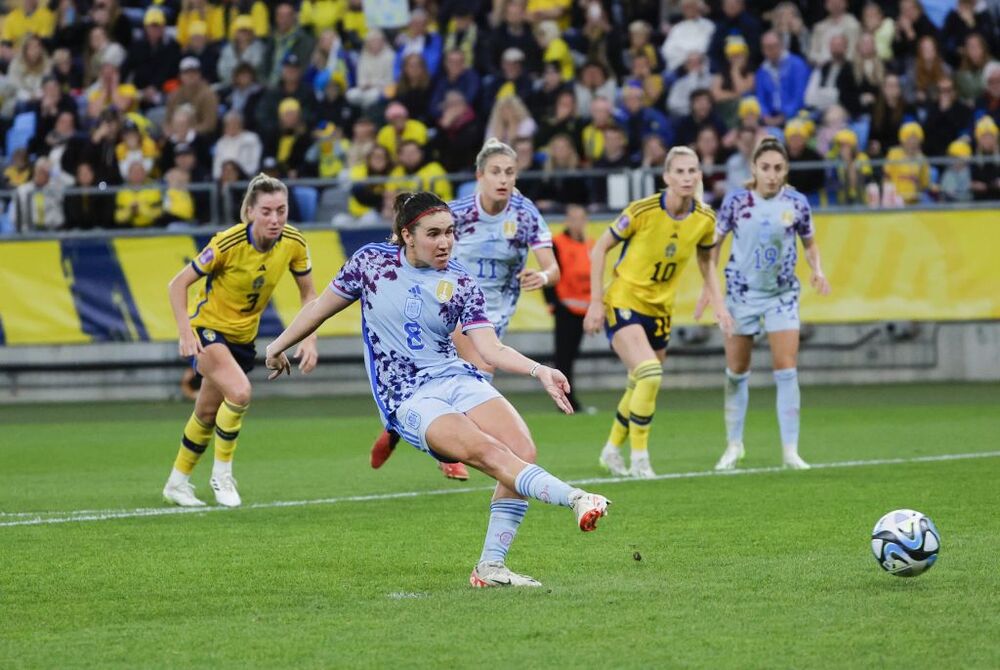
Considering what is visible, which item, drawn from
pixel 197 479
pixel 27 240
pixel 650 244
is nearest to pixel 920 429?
pixel 650 244

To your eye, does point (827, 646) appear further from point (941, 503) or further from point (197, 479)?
point (197, 479)

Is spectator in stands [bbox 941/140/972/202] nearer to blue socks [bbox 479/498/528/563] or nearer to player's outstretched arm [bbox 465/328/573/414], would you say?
player's outstretched arm [bbox 465/328/573/414]

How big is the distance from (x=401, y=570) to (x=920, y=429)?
912 cm

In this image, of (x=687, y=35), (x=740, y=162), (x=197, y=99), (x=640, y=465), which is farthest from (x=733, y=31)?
(x=640, y=465)

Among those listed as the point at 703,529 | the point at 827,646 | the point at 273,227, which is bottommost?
the point at 703,529

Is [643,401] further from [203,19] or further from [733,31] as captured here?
[203,19]

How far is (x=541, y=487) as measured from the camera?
7082mm

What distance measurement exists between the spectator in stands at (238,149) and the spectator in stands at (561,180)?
4471 millimetres

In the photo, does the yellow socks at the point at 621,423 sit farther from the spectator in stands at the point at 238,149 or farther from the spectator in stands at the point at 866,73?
the spectator in stands at the point at 238,149

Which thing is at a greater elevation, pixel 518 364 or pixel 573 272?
pixel 518 364

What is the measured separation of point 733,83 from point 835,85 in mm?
1363

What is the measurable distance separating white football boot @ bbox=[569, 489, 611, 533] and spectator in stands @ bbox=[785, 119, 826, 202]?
15.1 metres

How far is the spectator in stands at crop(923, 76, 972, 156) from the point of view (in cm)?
2184

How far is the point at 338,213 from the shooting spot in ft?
74.9
